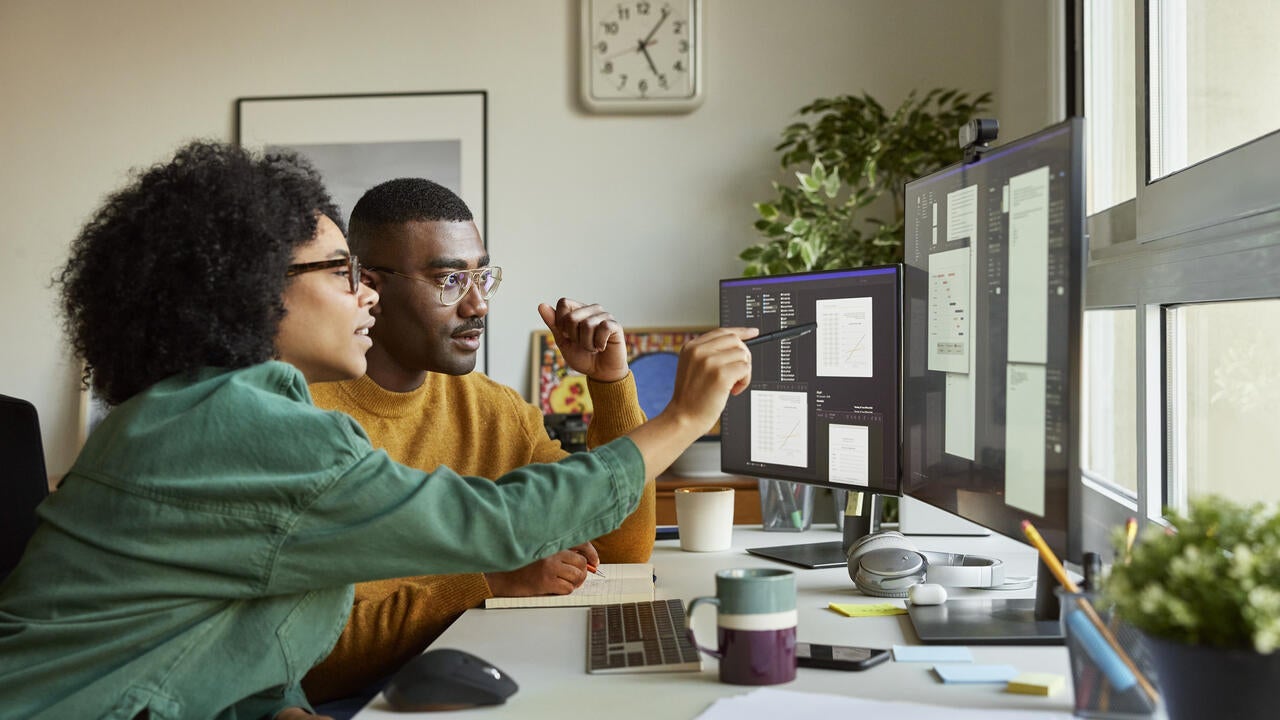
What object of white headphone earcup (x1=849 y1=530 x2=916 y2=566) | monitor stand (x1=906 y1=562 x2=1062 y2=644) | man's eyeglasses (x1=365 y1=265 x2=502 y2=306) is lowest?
monitor stand (x1=906 y1=562 x2=1062 y2=644)

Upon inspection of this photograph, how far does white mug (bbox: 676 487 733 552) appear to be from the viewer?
173cm

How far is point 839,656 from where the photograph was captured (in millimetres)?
1037

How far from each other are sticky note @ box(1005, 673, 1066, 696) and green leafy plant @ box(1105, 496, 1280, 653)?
0.17 metres

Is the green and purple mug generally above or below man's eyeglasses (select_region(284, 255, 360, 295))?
below

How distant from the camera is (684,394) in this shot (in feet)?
3.82

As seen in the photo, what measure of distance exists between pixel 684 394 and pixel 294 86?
9.31 feet

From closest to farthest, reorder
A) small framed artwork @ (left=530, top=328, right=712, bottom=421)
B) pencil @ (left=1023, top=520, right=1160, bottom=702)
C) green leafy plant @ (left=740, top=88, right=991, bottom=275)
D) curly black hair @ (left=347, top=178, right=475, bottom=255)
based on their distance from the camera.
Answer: pencil @ (left=1023, top=520, right=1160, bottom=702)
curly black hair @ (left=347, top=178, right=475, bottom=255)
green leafy plant @ (left=740, top=88, right=991, bottom=275)
small framed artwork @ (left=530, top=328, right=712, bottom=421)

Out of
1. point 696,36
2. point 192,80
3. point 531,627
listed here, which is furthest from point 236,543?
point 192,80

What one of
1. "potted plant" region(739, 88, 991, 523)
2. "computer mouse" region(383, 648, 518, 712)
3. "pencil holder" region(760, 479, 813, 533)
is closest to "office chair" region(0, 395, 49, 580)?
"computer mouse" region(383, 648, 518, 712)

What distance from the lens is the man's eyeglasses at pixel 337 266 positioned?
1.19 meters

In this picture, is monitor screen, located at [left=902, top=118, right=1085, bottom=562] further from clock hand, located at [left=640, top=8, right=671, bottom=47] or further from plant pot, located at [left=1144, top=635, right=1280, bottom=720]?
clock hand, located at [left=640, top=8, right=671, bottom=47]

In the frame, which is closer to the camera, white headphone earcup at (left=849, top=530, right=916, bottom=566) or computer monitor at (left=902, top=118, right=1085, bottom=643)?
computer monitor at (left=902, top=118, right=1085, bottom=643)

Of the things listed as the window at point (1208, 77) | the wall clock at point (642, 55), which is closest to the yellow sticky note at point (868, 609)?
the window at point (1208, 77)

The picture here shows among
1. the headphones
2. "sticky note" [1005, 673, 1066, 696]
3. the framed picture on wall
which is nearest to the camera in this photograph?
"sticky note" [1005, 673, 1066, 696]
